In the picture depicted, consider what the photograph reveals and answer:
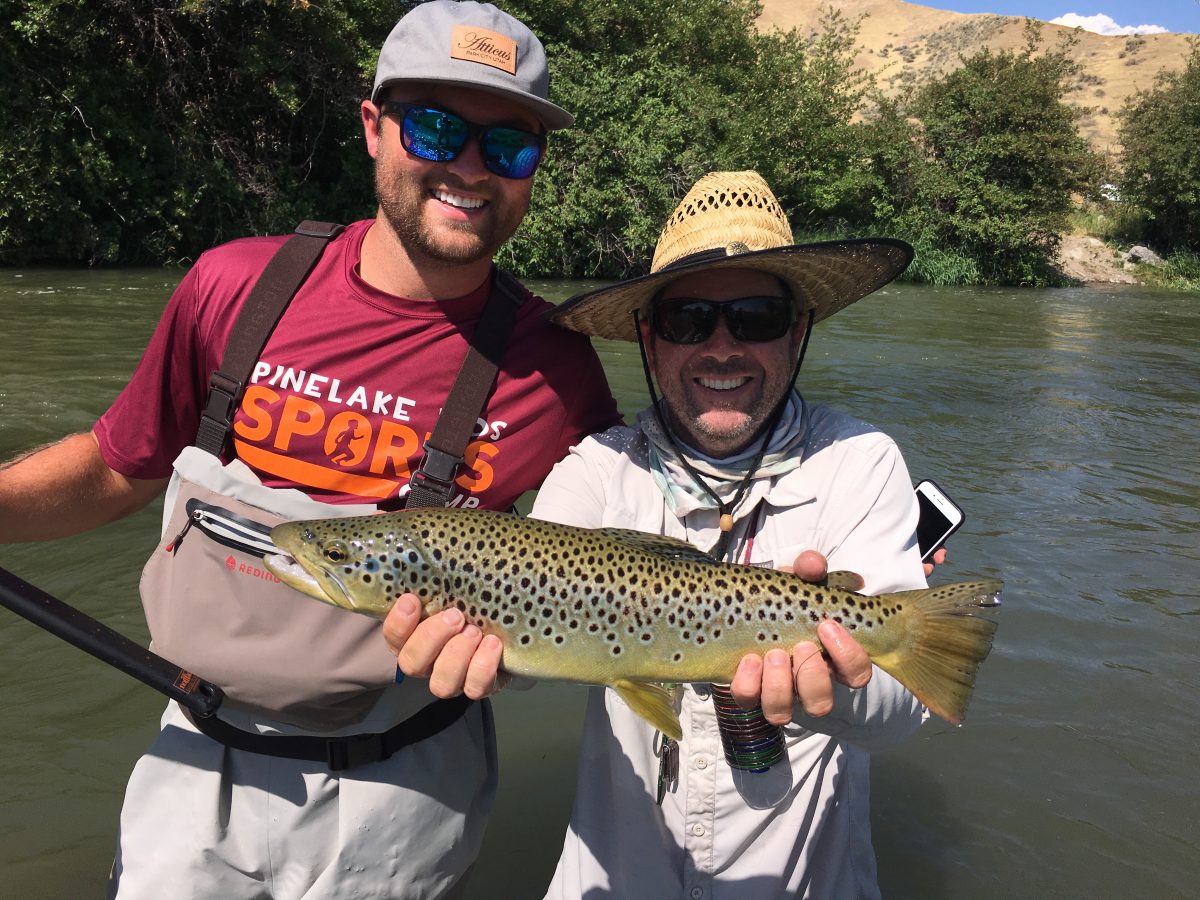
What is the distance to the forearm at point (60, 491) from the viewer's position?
9.26ft

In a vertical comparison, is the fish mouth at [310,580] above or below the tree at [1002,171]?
below

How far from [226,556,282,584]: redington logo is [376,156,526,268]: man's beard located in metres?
1.09

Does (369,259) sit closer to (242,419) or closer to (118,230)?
(242,419)

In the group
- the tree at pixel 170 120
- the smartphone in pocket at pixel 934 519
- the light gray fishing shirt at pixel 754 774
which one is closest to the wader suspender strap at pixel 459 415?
the light gray fishing shirt at pixel 754 774

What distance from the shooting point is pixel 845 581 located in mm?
2252

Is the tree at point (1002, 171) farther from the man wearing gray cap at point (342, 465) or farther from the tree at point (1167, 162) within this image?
the man wearing gray cap at point (342, 465)

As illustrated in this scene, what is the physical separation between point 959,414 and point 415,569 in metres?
10.5

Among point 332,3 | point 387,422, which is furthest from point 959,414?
point 332,3

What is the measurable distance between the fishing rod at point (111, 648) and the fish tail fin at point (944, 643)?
73.3 inches

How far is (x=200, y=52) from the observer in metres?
20.8

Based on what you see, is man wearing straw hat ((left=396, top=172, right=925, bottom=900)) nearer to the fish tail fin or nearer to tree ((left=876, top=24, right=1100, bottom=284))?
the fish tail fin

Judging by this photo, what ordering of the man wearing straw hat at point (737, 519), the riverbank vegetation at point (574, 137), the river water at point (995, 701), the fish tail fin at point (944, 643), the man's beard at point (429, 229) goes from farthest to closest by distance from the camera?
the riverbank vegetation at point (574, 137)
the river water at point (995, 701)
the man's beard at point (429, 229)
the man wearing straw hat at point (737, 519)
the fish tail fin at point (944, 643)

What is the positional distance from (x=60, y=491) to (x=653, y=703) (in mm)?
2113

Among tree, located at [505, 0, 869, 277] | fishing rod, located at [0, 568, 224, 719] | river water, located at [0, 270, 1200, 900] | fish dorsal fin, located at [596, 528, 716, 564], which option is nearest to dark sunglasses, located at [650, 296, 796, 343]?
fish dorsal fin, located at [596, 528, 716, 564]
